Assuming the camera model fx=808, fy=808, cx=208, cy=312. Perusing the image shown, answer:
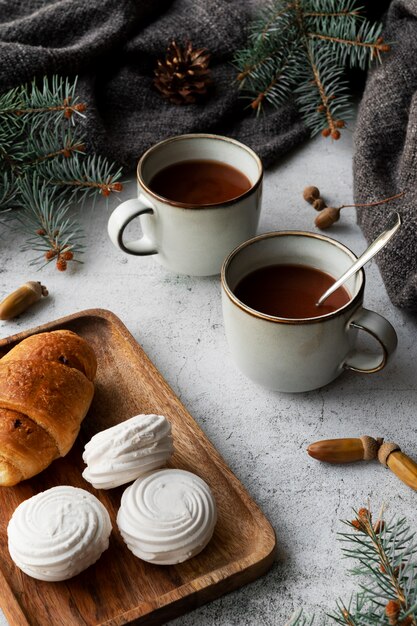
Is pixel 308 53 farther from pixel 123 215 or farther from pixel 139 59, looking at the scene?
pixel 123 215

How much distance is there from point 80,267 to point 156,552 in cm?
70

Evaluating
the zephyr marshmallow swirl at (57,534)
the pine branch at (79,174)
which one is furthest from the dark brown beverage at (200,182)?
the zephyr marshmallow swirl at (57,534)

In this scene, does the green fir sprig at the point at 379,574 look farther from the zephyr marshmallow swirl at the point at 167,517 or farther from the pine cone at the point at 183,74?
the pine cone at the point at 183,74

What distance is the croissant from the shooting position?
115 centimetres

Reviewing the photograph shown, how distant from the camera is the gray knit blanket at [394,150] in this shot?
142cm

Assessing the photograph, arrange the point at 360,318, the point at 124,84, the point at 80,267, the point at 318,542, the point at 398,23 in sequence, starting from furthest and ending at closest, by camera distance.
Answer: the point at 124,84 → the point at 398,23 → the point at 80,267 → the point at 360,318 → the point at 318,542

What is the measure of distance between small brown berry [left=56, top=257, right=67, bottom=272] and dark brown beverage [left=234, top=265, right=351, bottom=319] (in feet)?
1.34

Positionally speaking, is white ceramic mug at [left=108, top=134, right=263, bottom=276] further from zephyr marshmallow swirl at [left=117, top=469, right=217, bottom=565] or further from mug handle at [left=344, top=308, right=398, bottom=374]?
zephyr marshmallow swirl at [left=117, top=469, right=217, bottom=565]

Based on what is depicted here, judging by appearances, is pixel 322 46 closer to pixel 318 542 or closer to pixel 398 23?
pixel 398 23

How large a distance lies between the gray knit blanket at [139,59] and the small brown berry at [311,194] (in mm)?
141

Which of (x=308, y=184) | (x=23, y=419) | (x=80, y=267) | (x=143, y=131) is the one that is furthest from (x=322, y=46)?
(x=23, y=419)

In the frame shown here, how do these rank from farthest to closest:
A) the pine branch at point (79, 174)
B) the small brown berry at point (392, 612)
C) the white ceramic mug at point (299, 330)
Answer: the pine branch at point (79, 174), the white ceramic mug at point (299, 330), the small brown berry at point (392, 612)

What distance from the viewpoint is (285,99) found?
187 centimetres

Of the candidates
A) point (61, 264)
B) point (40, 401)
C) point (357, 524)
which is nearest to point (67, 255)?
point (61, 264)
